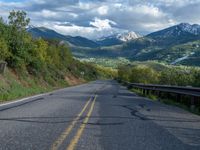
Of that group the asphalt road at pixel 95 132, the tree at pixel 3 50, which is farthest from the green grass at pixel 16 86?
the asphalt road at pixel 95 132

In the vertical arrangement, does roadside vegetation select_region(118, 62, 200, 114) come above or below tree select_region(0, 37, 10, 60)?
below

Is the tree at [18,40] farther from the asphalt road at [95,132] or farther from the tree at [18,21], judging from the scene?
the asphalt road at [95,132]

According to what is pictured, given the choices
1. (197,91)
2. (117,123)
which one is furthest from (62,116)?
(197,91)

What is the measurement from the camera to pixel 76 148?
8.65 m

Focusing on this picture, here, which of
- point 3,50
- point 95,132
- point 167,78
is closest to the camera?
point 95,132

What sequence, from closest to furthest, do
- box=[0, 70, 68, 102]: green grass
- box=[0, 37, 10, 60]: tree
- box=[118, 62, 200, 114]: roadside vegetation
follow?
box=[118, 62, 200, 114]: roadside vegetation < box=[0, 70, 68, 102]: green grass < box=[0, 37, 10, 60]: tree

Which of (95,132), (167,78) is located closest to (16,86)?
(167,78)

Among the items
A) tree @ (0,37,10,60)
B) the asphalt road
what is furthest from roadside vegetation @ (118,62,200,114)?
tree @ (0,37,10,60)

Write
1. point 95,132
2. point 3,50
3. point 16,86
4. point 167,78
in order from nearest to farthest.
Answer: point 95,132 → point 16,86 → point 3,50 → point 167,78

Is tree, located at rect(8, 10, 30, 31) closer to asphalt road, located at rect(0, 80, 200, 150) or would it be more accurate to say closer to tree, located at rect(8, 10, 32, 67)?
tree, located at rect(8, 10, 32, 67)

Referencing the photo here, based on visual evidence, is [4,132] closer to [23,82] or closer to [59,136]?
[59,136]

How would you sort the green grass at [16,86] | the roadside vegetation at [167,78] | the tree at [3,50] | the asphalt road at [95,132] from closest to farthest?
the asphalt road at [95,132] → the roadside vegetation at [167,78] → the green grass at [16,86] → the tree at [3,50]

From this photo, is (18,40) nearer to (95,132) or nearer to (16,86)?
(16,86)

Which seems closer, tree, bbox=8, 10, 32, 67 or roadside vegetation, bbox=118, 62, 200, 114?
roadside vegetation, bbox=118, 62, 200, 114
